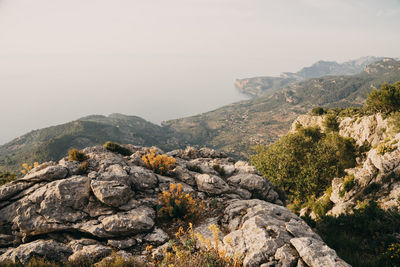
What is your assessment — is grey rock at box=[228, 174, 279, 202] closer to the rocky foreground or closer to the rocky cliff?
the rocky foreground

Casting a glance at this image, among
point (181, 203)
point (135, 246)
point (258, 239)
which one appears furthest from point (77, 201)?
point (258, 239)

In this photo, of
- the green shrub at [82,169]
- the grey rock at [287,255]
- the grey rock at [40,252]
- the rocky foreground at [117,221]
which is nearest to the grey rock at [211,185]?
the rocky foreground at [117,221]

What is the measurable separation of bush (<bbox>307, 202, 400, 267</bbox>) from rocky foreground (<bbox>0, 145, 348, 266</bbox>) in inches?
77.5

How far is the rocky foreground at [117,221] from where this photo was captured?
6320mm

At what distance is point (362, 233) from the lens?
35.1 ft

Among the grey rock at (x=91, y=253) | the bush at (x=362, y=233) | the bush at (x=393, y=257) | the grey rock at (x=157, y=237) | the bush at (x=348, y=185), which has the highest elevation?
the grey rock at (x=91, y=253)

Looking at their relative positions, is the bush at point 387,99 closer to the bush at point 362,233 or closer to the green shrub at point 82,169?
the bush at point 362,233

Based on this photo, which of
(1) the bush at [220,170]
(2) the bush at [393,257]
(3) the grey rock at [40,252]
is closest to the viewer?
(3) the grey rock at [40,252]

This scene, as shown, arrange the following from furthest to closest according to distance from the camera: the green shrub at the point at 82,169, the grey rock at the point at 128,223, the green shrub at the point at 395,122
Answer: the green shrub at the point at 395,122 < the green shrub at the point at 82,169 < the grey rock at the point at 128,223

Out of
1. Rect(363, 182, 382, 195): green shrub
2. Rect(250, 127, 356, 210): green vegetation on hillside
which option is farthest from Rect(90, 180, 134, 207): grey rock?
Rect(250, 127, 356, 210): green vegetation on hillside

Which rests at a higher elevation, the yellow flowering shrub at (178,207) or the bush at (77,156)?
the bush at (77,156)

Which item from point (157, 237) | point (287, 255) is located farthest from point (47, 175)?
point (287, 255)

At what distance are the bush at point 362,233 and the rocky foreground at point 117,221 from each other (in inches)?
77.5

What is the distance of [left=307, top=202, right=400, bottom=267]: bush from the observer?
8.09 metres
